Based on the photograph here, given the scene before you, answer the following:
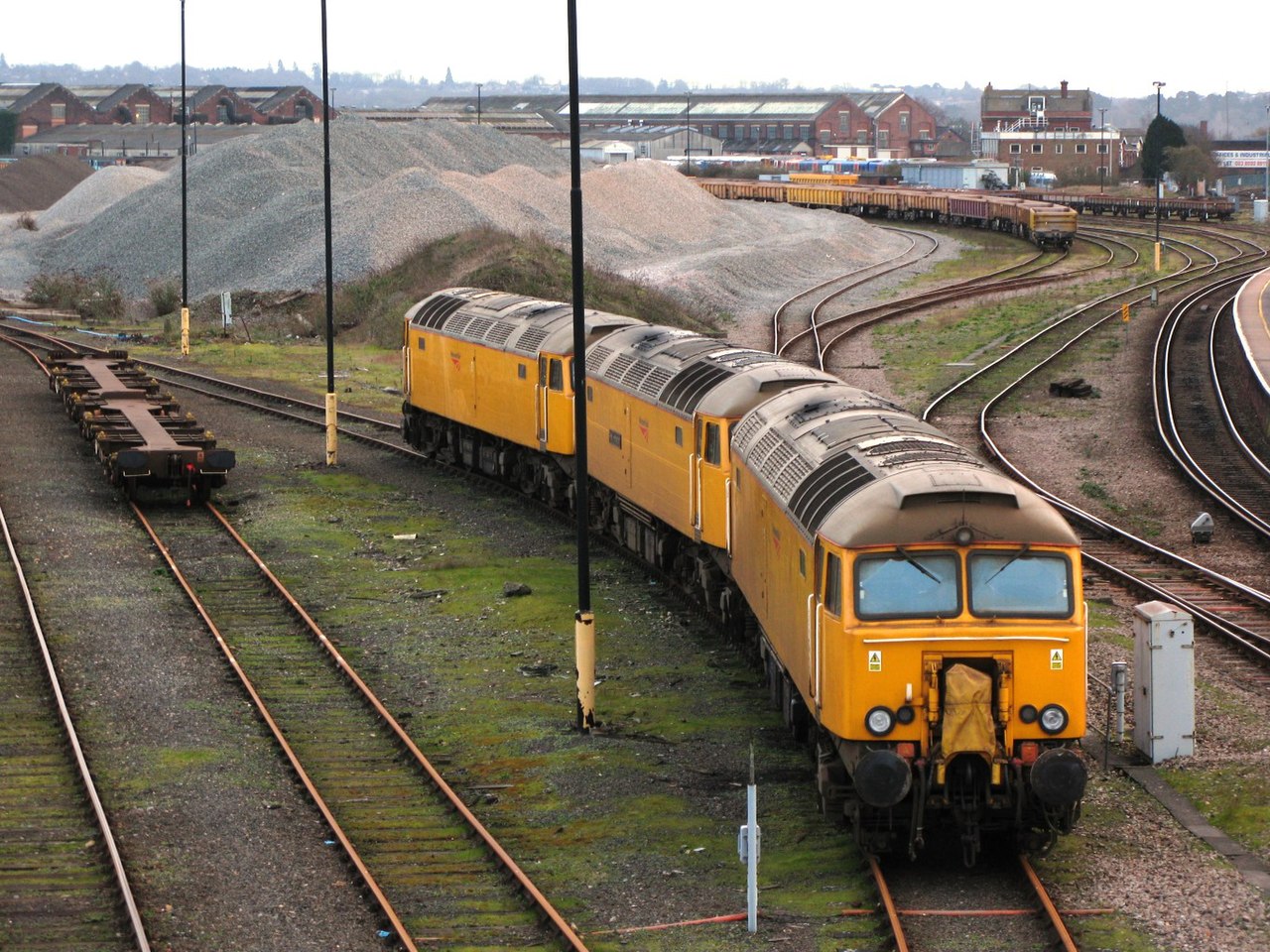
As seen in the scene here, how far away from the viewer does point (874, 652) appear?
45.3 feet

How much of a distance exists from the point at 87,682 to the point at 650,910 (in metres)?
9.37

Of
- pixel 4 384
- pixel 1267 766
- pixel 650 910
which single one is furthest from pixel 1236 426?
pixel 4 384

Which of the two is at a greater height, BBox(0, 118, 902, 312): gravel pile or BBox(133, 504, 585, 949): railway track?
BBox(0, 118, 902, 312): gravel pile

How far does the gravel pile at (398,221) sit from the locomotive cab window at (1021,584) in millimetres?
48570

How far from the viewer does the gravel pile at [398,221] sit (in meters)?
67.8

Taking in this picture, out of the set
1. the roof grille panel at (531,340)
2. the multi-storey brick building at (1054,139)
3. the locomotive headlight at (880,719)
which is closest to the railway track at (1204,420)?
the roof grille panel at (531,340)

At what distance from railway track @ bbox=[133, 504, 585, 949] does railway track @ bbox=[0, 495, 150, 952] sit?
1933 millimetres

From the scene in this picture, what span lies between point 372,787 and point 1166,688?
300 inches

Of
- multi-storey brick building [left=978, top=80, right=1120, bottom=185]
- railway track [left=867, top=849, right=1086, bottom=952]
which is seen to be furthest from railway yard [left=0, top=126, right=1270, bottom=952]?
multi-storey brick building [left=978, top=80, right=1120, bottom=185]

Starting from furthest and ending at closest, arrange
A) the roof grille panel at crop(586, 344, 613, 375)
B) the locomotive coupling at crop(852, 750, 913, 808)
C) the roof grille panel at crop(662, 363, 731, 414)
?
1. the roof grille panel at crop(586, 344, 613, 375)
2. the roof grille panel at crop(662, 363, 731, 414)
3. the locomotive coupling at crop(852, 750, 913, 808)

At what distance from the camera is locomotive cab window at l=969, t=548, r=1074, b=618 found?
45.7 ft

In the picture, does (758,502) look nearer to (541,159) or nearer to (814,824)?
(814,824)

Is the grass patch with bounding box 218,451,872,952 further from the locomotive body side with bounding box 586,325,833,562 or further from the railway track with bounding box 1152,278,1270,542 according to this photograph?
the railway track with bounding box 1152,278,1270,542

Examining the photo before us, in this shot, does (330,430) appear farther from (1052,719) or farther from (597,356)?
(1052,719)
